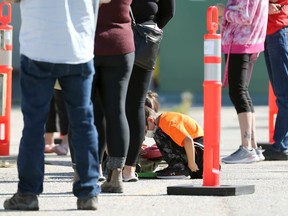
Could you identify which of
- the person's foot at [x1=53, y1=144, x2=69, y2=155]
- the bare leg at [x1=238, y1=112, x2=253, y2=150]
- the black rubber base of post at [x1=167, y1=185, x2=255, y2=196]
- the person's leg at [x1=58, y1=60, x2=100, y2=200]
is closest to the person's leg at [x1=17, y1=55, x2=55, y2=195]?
the person's leg at [x1=58, y1=60, x2=100, y2=200]

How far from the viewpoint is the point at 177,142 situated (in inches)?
345

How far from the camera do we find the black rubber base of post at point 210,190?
7562 millimetres

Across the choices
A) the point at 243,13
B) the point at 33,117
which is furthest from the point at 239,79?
the point at 33,117

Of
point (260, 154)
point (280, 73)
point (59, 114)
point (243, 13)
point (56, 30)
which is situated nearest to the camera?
point (56, 30)

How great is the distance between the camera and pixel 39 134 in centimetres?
676

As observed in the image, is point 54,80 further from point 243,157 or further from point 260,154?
point 260,154

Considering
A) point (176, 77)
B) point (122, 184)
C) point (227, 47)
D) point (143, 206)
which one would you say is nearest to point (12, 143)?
point (227, 47)

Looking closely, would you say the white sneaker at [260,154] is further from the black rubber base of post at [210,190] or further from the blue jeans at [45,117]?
the blue jeans at [45,117]

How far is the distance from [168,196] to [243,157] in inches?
100

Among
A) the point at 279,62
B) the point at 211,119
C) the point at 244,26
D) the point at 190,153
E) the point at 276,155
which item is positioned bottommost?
the point at 276,155

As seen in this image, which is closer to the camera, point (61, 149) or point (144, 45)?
point (144, 45)

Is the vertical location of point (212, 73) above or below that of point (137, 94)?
above

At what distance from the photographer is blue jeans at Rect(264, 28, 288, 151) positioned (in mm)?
10203

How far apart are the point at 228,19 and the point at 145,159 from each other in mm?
Answer: 1523
